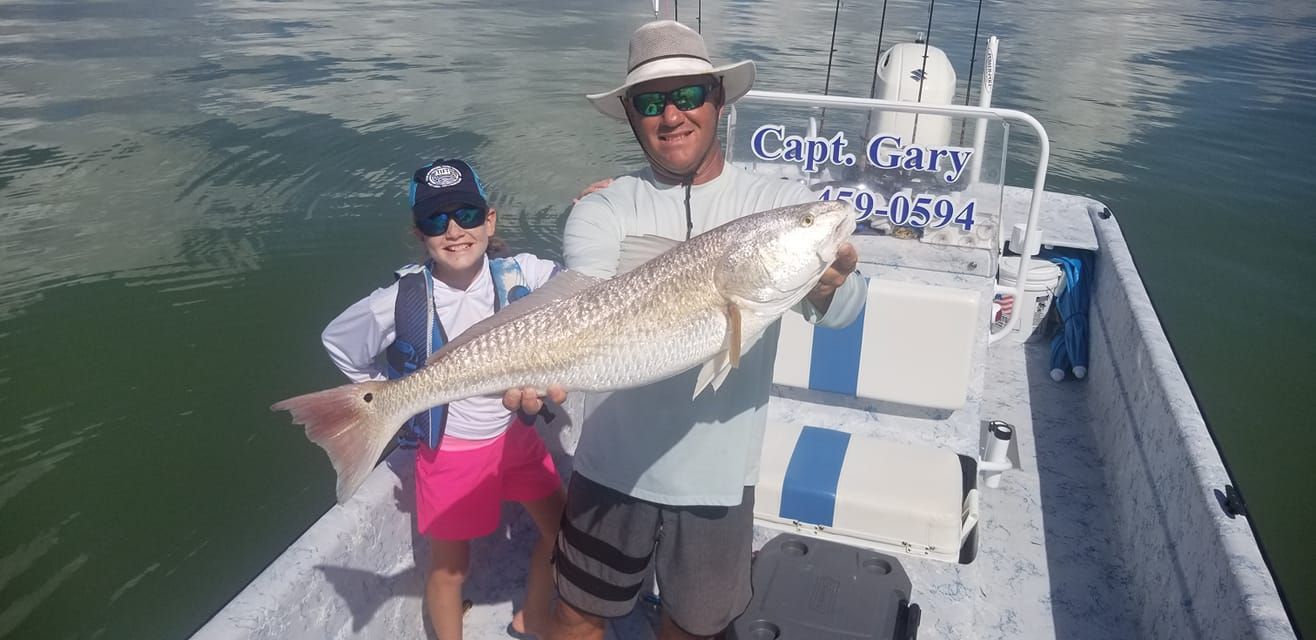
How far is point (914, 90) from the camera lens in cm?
610

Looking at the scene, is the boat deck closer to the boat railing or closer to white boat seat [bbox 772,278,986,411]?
white boat seat [bbox 772,278,986,411]

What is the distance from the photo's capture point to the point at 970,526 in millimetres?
3652

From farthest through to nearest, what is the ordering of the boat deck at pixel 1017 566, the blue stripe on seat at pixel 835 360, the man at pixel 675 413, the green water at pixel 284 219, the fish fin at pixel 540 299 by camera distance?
the green water at pixel 284 219, the blue stripe on seat at pixel 835 360, the boat deck at pixel 1017 566, the fish fin at pixel 540 299, the man at pixel 675 413

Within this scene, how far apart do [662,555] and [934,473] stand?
1.51 metres

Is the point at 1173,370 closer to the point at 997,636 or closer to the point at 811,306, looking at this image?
the point at 997,636

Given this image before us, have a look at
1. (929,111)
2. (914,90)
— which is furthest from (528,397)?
(914,90)

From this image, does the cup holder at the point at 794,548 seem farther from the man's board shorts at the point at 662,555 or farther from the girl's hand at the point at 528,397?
the girl's hand at the point at 528,397

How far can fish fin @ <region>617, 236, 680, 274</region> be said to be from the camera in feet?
8.08

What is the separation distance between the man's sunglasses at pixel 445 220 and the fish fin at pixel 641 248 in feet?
2.79

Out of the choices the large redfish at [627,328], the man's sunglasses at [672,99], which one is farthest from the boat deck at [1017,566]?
the man's sunglasses at [672,99]

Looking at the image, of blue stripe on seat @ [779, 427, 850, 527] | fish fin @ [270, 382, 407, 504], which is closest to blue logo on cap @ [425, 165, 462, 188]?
fish fin @ [270, 382, 407, 504]

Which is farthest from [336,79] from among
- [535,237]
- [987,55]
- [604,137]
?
[987,55]

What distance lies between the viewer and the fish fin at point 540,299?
2549mm

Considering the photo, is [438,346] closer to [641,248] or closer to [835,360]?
[641,248]
